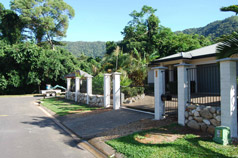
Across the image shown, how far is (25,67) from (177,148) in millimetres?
28381

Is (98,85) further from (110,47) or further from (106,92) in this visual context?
(110,47)

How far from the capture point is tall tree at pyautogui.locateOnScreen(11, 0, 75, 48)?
3638cm

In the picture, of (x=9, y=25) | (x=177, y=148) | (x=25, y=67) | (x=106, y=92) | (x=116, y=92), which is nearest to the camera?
(x=177, y=148)

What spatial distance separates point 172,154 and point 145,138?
1.28 metres

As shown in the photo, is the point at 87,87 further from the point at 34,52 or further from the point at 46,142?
the point at 34,52

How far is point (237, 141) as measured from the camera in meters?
5.16

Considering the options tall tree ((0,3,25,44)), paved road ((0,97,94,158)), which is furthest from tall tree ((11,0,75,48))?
paved road ((0,97,94,158))

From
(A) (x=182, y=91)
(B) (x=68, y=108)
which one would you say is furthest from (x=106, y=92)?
(A) (x=182, y=91)

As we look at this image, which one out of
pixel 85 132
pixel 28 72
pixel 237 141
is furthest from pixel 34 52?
pixel 237 141

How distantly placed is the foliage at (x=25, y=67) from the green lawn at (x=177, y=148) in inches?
1006

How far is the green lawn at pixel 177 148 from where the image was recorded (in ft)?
14.7

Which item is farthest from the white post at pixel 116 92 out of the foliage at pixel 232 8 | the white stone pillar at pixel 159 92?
the foliage at pixel 232 8

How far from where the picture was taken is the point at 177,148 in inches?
192

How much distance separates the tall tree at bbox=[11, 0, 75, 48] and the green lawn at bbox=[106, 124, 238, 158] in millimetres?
36677
